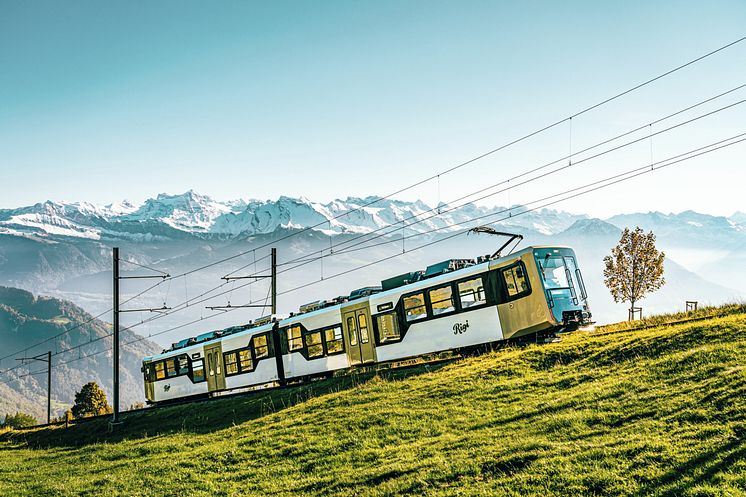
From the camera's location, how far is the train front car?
924 inches

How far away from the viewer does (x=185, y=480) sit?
16094 millimetres

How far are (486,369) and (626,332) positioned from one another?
18.8 feet

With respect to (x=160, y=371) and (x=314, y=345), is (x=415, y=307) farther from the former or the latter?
(x=160, y=371)

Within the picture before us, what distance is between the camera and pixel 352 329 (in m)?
29.2

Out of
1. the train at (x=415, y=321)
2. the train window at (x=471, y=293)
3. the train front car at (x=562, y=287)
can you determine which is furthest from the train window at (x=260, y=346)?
the train front car at (x=562, y=287)

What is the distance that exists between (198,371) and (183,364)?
2005mm

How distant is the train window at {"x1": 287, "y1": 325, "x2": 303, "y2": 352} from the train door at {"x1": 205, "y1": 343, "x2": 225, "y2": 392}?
627 cm

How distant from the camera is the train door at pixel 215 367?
120 feet

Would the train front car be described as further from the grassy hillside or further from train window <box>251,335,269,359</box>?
train window <box>251,335,269,359</box>

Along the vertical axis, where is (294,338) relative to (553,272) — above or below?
below

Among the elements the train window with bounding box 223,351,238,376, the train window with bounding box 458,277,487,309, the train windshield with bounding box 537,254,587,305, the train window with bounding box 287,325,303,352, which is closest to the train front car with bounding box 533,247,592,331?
the train windshield with bounding box 537,254,587,305

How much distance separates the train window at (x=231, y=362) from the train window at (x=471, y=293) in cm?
1577

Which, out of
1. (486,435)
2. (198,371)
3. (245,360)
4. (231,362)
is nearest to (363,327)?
(245,360)

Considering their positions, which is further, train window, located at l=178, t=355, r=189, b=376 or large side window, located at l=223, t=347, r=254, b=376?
train window, located at l=178, t=355, r=189, b=376
